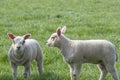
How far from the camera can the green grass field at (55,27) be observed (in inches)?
336

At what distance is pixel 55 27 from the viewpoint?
14016 mm

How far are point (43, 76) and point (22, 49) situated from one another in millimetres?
1019

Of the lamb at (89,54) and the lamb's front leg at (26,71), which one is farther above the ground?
the lamb at (89,54)

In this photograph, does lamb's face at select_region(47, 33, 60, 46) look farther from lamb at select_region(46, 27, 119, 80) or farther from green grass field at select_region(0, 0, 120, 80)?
green grass field at select_region(0, 0, 120, 80)

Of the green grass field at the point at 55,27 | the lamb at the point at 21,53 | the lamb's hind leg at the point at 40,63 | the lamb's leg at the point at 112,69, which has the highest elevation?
the lamb at the point at 21,53

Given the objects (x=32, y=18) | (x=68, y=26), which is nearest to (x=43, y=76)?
(x=68, y=26)

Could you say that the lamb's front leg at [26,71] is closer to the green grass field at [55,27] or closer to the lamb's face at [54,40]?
the green grass field at [55,27]

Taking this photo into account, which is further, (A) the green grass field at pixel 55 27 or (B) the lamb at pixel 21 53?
(A) the green grass field at pixel 55 27

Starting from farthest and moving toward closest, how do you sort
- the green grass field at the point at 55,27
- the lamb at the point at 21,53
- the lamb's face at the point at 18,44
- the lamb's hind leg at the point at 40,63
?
the green grass field at the point at 55,27, the lamb's hind leg at the point at 40,63, the lamb at the point at 21,53, the lamb's face at the point at 18,44

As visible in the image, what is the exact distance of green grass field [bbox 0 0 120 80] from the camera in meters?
8.53

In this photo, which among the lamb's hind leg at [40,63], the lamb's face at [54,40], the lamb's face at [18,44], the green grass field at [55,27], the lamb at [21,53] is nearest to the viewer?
the lamb's face at [18,44]

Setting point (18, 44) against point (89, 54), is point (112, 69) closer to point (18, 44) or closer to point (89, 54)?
point (89, 54)

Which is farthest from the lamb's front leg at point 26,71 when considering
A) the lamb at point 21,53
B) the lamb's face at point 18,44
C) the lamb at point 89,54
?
the lamb at point 89,54

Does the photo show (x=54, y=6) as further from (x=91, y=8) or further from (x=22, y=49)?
(x=22, y=49)
